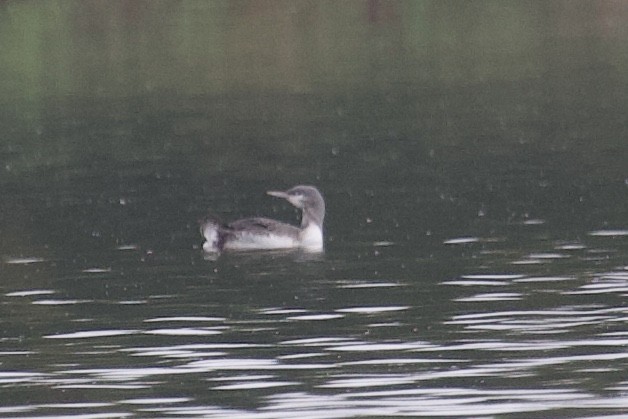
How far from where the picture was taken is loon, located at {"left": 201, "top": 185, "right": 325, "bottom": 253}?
79.4 ft

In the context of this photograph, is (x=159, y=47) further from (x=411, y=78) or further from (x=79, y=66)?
(x=411, y=78)

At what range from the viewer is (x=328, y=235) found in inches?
1001

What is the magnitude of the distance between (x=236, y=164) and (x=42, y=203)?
5184mm

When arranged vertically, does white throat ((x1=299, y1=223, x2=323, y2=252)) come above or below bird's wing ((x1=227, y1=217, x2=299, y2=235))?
below

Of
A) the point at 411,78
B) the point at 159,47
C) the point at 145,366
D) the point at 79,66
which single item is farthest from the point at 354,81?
the point at 145,366

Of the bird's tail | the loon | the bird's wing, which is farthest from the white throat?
the bird's tail

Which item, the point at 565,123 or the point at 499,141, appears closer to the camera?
the point at 499,141

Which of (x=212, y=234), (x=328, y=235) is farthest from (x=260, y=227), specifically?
(x=328, y=235)

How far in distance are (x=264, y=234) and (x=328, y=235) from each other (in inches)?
49.2

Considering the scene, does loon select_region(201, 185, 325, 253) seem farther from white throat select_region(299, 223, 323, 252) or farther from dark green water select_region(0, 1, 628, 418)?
dark green water select_region(0, 1, 628, 418)

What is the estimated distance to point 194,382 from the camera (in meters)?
16.0

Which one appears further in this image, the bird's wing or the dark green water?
the bird's wing

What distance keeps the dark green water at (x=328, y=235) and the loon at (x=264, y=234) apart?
28 centimetres

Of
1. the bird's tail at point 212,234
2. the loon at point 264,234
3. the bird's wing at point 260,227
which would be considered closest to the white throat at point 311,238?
the loon at point 264,234
